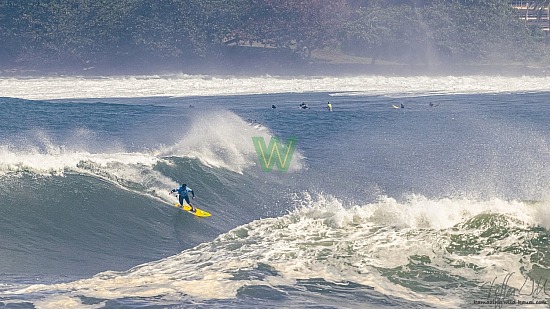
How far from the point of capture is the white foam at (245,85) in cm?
7125

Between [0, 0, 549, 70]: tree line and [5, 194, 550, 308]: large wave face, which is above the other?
[0, 0, 549, 70]: tree line

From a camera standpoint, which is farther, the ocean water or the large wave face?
the ocean water

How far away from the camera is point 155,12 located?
353 feet

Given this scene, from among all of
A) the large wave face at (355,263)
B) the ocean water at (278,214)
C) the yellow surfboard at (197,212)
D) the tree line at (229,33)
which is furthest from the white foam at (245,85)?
the large wave face at (355,263)

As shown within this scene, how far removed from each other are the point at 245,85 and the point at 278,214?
56.4 m

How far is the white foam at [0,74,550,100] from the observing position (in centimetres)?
7125

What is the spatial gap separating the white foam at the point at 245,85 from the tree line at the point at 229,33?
11.3 meters

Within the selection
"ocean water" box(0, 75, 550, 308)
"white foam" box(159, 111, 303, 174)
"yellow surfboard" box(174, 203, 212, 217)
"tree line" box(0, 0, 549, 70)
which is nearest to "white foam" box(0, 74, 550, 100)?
"tree line" box(0, 0, 549, 70)

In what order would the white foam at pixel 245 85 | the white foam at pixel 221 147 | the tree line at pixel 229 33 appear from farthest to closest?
the tree line at pixel 229 33, the white foam at pixel 245 85, the white foam at pixel 221 147

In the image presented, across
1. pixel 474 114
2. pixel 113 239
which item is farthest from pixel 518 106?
pixel 113 239

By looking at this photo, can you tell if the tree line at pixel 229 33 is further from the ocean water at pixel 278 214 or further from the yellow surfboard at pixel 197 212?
the yellow surfboard at pixel 197 212

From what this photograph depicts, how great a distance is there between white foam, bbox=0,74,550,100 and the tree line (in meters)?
11.3

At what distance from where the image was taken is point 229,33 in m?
106

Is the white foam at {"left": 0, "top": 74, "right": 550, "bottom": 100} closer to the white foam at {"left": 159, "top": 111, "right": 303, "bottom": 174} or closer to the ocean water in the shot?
the ocean water
